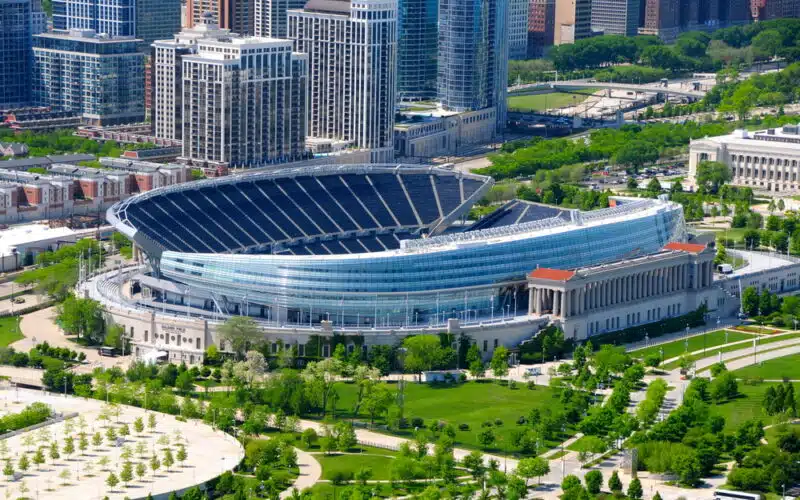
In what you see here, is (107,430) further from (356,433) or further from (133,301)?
(133,301)

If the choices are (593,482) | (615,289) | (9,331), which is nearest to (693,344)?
(615,289)

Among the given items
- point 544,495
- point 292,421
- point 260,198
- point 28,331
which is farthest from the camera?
point 260,198

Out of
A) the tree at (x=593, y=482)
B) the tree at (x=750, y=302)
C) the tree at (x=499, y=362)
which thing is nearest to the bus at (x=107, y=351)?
the tree at (x=499, y=362)

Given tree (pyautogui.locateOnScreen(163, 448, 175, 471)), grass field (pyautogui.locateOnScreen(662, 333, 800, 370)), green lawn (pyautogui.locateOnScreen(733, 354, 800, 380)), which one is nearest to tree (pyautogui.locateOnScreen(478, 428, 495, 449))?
tree (pyautogui.locateOnScreen(163, 448, 175, 471))

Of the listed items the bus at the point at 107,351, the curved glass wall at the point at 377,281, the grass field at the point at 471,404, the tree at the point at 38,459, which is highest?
the curved glass wall at the point at 377,281

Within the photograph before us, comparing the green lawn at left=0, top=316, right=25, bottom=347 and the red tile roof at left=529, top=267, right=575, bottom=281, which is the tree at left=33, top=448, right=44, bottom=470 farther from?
the red tile roof at left=529, top=267, right=575, bottom=281

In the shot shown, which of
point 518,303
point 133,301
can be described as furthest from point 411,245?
point 133,301

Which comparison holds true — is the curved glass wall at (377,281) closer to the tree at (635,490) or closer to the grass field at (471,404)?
the grass field at (471,404)
